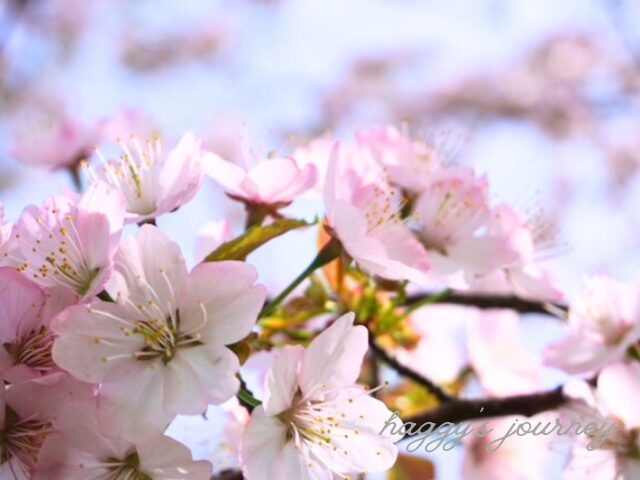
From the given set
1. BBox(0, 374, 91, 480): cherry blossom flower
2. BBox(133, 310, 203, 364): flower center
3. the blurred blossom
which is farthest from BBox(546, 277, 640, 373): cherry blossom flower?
the blurred blossom

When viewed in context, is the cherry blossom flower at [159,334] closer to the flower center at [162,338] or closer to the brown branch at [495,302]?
the flower center at [162,338]

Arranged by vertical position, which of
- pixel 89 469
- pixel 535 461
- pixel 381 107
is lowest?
pixel 381 107

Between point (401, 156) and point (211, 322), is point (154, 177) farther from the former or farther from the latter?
point (401, 156)

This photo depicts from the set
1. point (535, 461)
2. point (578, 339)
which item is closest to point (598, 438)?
point (578, 339)

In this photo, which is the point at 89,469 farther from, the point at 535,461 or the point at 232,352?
the point at 535,461

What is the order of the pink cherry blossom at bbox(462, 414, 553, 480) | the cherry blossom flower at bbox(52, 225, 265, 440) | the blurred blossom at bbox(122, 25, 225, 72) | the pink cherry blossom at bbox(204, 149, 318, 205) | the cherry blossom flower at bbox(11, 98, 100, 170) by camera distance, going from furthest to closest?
the blurred blossom at bbox(122, 25, 225, 72)
the cherry blossom flower at bbox(11, 98, 100, 170)
the pink cherry blossom at bbox(462, 414, 553, 480)
the pink cherry blossom at bbox(204, 149, 318, 205)
the cherry blossom flower at bbox(52, 225, 265, 440)

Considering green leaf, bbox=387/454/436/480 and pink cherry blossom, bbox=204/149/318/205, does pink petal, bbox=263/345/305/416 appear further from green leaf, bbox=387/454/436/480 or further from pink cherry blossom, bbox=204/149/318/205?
green leaf, bbox=387/454/436/480

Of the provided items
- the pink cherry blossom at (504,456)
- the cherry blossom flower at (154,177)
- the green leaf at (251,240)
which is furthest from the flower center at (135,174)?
the pink cherry blossom at (504,456)
